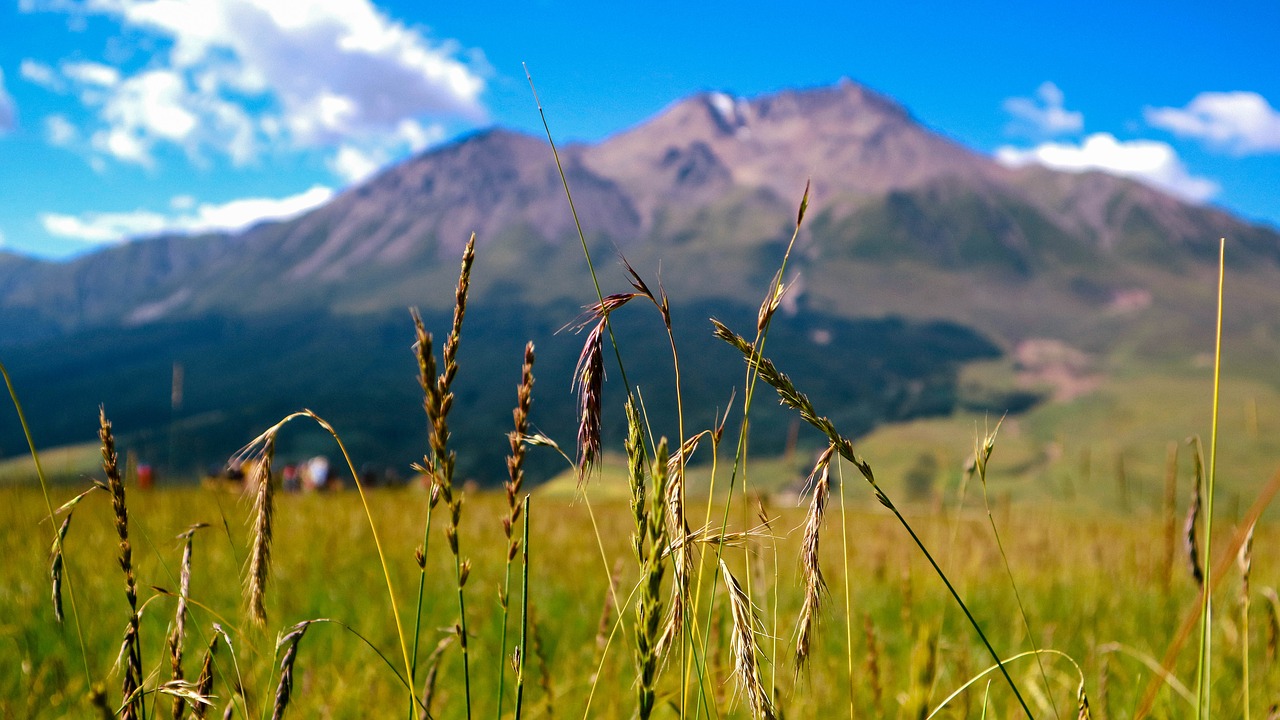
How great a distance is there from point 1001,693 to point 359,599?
3.02 meters

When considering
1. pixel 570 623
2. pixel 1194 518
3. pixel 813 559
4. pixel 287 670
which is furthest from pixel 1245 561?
pixel 570 623

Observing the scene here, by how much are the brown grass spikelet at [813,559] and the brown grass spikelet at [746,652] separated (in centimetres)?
7

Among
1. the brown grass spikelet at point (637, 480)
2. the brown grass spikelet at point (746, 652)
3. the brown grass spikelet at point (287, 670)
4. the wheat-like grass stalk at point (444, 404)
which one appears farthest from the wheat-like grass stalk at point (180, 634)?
the brown grass spikelet at point (746, 652)

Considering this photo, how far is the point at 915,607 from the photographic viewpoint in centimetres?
492

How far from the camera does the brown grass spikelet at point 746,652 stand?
1.07 metres

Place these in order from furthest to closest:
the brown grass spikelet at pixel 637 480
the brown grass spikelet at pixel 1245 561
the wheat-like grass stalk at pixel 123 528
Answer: the brown grass spikelet at pixel 1245 561 < the wheat-like grass stalk at pixel 123 528 < the brown grass spikelet at pixel 637 480

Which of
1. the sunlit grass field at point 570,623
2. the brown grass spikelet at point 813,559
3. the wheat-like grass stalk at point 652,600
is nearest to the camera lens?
the wheat-like grass stalk at point 652,600

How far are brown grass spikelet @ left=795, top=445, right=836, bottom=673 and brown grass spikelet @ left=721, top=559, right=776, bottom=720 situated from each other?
7 centimetres

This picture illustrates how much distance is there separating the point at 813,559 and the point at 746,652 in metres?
0.16

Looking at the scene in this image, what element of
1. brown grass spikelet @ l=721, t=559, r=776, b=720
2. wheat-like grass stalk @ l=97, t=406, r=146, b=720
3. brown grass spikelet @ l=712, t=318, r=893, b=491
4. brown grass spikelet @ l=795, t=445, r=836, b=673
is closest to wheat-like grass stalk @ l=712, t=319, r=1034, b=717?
brown grass spikelet @ l=712, t=318, r=893, b=491

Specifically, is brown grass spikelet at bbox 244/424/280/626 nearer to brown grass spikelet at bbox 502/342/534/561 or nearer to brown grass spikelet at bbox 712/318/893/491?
brown grass spikelet at bbox 502/342/534/561

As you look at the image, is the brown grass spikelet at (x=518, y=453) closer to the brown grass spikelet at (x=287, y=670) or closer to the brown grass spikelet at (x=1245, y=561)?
the brown grass spikelet at (x=287, y=670)

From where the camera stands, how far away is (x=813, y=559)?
3.83 ft

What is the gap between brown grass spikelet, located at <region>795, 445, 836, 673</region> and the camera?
1143mm
